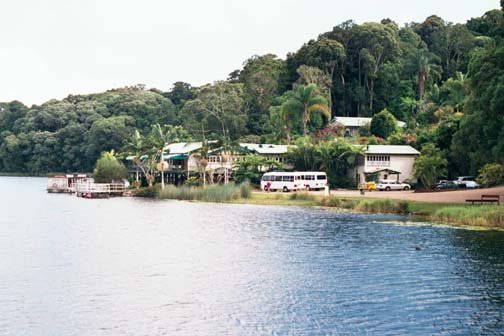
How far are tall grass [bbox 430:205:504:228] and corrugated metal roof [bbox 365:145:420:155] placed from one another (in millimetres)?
31752

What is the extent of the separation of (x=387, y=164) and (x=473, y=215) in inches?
1424

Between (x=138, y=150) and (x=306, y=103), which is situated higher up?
(x=306, y=103)

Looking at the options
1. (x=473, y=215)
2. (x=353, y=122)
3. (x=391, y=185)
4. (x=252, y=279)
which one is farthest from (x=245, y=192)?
(x=353, y=122)

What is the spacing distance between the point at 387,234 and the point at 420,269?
1035cm

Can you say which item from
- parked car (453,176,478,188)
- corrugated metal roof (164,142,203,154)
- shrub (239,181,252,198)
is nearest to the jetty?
corrugated metal roof (164,142,203,154)

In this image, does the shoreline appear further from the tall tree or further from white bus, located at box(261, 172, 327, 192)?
the tall tree

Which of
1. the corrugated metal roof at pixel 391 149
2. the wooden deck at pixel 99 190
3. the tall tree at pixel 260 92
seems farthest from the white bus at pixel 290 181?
the tall tree at pixel 260 92

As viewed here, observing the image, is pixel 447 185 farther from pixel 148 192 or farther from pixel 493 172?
pixel 148 192

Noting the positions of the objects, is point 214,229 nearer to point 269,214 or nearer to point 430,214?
point 269,214

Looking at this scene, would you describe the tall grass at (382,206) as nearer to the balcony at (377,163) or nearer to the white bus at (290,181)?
the white bus at (290,181)

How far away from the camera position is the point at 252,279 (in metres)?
27.4

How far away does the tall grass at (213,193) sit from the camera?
65.2 m

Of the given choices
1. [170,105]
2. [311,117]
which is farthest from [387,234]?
[170,105]

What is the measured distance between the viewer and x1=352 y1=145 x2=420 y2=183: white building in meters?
76.9
